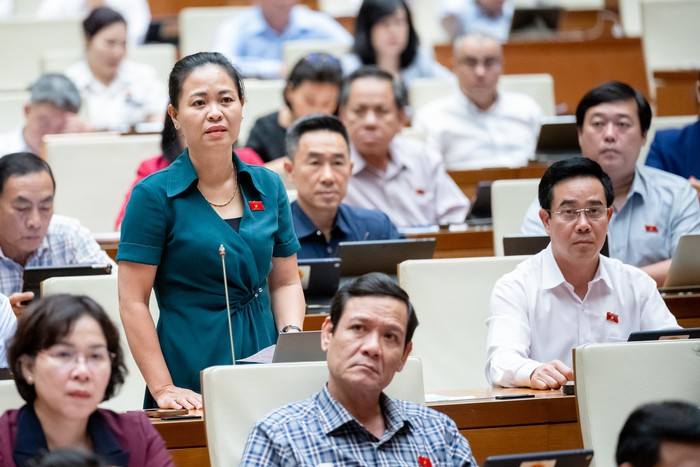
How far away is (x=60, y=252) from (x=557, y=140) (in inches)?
81.4

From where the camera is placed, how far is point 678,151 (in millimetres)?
4633

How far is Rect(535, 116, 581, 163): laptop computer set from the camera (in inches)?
194

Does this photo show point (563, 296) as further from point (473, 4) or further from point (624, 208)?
point (473, 4)

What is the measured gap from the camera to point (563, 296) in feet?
10.3

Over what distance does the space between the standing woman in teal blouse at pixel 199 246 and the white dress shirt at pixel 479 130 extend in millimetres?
2846

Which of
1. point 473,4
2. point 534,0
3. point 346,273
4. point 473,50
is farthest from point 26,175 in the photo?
point 534,0

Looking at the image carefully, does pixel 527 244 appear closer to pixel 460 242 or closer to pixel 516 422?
pixel 460 242

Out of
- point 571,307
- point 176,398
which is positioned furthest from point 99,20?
point 176,398

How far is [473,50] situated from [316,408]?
10.9 ft

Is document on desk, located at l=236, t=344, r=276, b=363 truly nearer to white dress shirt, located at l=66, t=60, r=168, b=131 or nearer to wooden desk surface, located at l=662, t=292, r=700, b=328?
wooden desk surface, located at l=662, t=292, r=700, b=328

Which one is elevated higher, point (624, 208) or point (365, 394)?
point (624, 208)

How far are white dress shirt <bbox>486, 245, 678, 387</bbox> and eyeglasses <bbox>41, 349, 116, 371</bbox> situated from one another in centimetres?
122

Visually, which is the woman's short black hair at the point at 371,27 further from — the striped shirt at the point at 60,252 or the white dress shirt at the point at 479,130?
the striped shirt at the point at 60,252

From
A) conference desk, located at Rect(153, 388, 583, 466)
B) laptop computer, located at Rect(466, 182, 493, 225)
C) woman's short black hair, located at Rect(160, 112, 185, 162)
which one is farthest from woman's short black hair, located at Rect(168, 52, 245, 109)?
laptop computer, located at Rect(466, 182, 493, 225)
